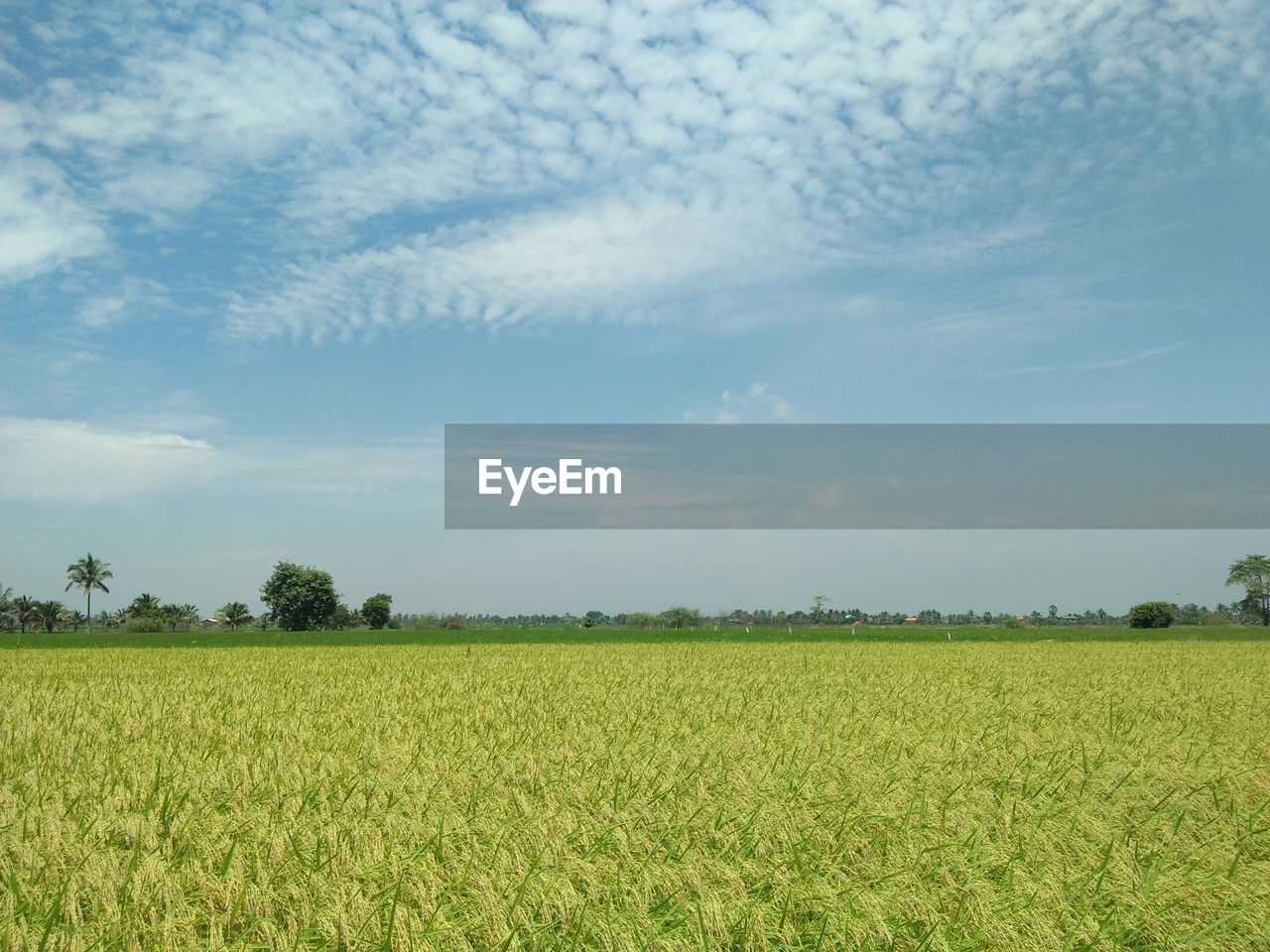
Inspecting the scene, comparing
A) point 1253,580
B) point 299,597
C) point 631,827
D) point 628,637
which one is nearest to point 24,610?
point 299,597

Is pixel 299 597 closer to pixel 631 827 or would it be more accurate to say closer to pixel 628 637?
pixel 628 637

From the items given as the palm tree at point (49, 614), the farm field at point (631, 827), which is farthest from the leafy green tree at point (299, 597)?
the farm field at point (631, 827)

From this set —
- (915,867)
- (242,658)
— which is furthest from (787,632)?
(915,867)

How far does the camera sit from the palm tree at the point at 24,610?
106m

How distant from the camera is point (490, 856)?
484 cm

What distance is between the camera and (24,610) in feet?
350

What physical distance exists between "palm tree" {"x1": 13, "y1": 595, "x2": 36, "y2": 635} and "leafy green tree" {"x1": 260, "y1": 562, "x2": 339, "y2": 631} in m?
32.5

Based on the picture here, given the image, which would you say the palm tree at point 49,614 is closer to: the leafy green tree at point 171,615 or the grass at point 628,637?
the leafy green tree at point 171,615

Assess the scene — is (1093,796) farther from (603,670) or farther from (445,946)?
(603,670)

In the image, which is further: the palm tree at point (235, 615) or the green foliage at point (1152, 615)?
the palm tree at point (235, 615)

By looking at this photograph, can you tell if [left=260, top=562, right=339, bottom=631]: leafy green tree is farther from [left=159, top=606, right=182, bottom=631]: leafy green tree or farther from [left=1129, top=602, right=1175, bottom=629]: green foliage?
[left=1129, top=602, right=1175, bottom=629]: green foliage

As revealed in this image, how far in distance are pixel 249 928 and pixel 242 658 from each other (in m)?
23.5

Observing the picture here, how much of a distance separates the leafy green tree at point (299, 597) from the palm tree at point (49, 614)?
28144 millimetres

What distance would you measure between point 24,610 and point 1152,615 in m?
141
